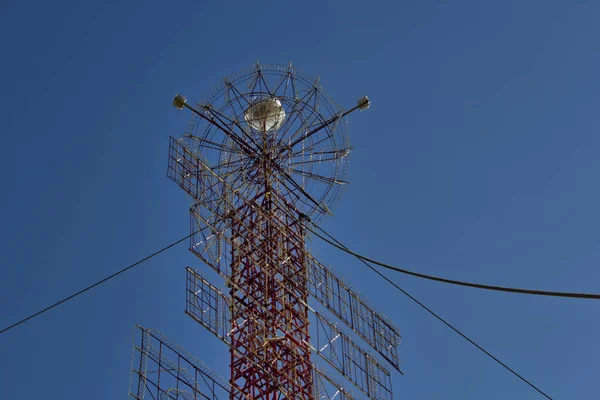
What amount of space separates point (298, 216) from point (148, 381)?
11.4 metres

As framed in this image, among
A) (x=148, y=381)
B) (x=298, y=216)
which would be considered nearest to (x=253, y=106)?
(x=298, y=216)

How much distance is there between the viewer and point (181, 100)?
39094 millimetres

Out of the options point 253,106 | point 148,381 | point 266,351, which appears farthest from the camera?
point 253,106

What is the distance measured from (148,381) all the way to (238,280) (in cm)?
622

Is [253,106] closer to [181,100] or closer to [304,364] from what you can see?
[181,100]

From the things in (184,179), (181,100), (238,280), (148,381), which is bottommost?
(148,381)

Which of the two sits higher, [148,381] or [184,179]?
[184,179]

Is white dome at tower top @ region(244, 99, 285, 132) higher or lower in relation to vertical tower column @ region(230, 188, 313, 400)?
higher

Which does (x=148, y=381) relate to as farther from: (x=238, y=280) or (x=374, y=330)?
(x=374, y=330)

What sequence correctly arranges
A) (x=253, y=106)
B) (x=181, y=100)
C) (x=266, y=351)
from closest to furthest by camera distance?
(x=266, y=351)
(x=181, y=100)
(x=253, y=106)

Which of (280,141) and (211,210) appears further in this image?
(280,141)

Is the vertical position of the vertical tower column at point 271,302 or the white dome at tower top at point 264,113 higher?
the white dome at tower top at point 264,113

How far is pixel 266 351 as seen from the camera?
120 feet

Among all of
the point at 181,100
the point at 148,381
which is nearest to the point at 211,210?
the point at 181,100
